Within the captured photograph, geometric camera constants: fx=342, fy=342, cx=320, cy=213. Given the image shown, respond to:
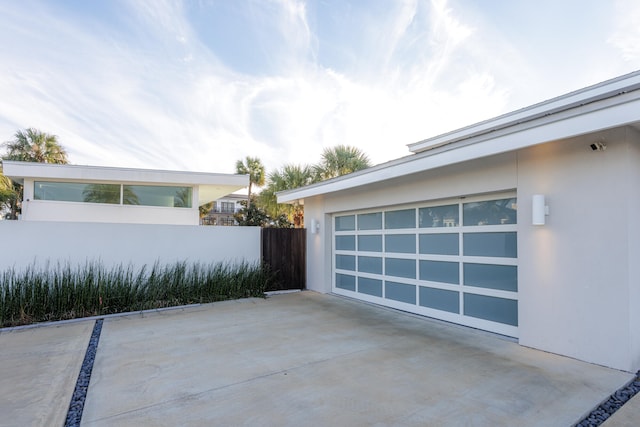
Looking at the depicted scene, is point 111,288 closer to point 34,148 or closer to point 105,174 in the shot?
point 105,174

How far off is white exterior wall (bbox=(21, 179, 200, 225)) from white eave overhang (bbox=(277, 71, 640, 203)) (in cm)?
745

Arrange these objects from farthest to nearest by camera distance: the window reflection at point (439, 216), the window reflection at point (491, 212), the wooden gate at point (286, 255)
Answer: the wooden gate at point (286, 255) < the window reflection at point (439, 216) < the window reflection at point (491, 212)

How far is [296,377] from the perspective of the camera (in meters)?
3.80

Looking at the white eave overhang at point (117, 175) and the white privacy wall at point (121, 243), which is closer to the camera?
the white privacy wall at point (121, 243)

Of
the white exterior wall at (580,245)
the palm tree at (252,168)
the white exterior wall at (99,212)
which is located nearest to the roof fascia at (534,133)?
the white exterior wall at (580,245)

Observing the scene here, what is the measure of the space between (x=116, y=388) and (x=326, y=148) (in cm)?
1385

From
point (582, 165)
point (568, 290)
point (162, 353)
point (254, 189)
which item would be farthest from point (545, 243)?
point (254, 189)

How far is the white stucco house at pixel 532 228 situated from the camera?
3.99 meters

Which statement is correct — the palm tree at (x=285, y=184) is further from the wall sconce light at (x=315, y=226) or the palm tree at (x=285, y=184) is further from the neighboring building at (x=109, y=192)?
the wall sconce light at (x=315, y=226)

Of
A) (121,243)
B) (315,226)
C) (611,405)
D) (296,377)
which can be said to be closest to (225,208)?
(315,226)

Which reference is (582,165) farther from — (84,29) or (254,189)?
(254,189)

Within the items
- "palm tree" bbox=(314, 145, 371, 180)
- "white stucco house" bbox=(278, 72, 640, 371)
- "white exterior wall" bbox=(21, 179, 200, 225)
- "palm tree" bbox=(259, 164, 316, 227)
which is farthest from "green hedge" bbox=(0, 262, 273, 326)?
"palm tree" bbox=(314, 145, 371, 180)

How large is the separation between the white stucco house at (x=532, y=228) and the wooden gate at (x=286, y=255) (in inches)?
119

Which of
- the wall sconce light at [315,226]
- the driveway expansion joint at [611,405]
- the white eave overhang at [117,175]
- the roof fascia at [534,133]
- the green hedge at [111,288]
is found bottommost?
the driveway expansion joint at [611,405]
